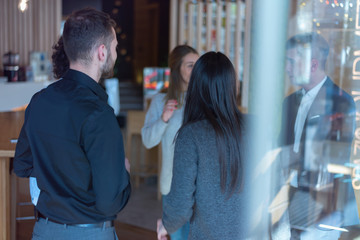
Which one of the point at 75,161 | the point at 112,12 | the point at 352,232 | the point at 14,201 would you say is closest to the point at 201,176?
the point at 75,161

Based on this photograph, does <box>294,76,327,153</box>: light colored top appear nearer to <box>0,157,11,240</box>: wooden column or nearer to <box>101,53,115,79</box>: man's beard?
<box>101,53,115,79</box>: man's beard

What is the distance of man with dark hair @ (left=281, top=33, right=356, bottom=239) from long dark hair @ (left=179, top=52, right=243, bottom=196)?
37cm

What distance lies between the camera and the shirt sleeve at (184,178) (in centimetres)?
166

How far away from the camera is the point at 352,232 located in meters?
Result: 1.33

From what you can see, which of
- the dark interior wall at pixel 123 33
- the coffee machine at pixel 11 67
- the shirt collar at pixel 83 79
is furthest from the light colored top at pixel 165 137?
the dark interior wall at pixel 123 33

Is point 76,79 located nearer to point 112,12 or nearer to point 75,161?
point 75,161

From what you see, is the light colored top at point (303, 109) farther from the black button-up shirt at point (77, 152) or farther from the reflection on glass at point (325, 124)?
the black button-up shirt at point (77, 152)

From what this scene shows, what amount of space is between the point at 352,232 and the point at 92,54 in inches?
40.5

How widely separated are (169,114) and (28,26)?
5.48 meters

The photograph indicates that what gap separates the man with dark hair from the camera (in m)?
1.32

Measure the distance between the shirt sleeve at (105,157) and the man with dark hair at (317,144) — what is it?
0.59 m

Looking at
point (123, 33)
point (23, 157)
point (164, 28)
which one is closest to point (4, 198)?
point (23, 157)

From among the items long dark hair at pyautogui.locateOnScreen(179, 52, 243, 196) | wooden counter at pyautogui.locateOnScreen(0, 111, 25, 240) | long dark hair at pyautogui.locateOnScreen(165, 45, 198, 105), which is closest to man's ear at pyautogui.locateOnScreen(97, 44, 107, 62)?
long dark hair at pyautogui.locateOnScreen(179, 52, 243, 196)

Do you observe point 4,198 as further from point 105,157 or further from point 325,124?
point 325,124
